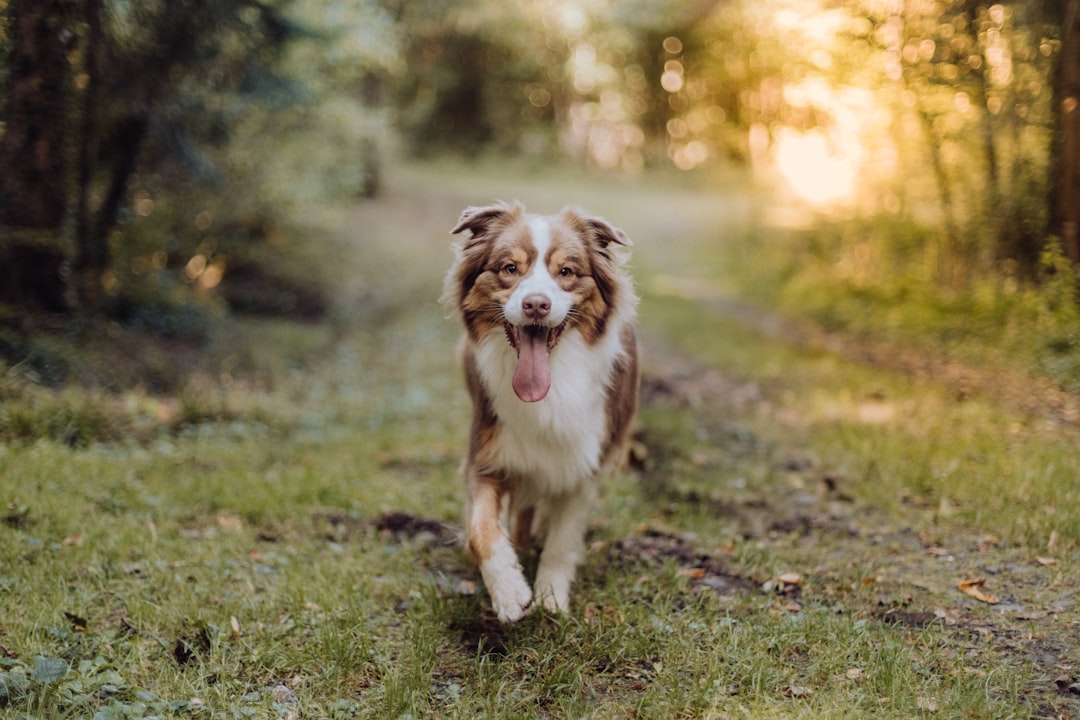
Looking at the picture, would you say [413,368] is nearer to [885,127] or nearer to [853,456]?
[853,456]

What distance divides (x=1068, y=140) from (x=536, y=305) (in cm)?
568

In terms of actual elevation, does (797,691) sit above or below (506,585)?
below

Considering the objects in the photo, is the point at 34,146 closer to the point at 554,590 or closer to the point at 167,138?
the point at 167,138

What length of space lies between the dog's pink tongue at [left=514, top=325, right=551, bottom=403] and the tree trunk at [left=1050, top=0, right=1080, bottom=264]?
534 cm

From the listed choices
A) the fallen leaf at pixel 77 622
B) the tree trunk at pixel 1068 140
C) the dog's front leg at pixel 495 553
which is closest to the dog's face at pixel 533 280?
the dog's front leg at pixel 495 553

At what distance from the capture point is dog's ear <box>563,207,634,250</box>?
4.29 metres

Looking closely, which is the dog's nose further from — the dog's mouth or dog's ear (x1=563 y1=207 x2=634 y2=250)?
dog's ear (x1=563 y1=207 x2=634 y2=250)

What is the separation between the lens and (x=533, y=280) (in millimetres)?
3900

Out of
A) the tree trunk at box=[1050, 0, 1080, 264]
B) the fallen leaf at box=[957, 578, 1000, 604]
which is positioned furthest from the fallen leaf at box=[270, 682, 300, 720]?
the tree trunk at box=[1050, 0, 1080, 264]

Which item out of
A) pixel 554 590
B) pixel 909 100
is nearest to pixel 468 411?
pixel 554 590

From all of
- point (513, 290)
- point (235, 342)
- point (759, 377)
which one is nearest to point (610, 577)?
point (513, 290)

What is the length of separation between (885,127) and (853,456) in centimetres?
557

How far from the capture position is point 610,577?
15.1ft

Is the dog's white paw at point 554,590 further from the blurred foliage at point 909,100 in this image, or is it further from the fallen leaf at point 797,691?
the blurred foliage at point 909,100
